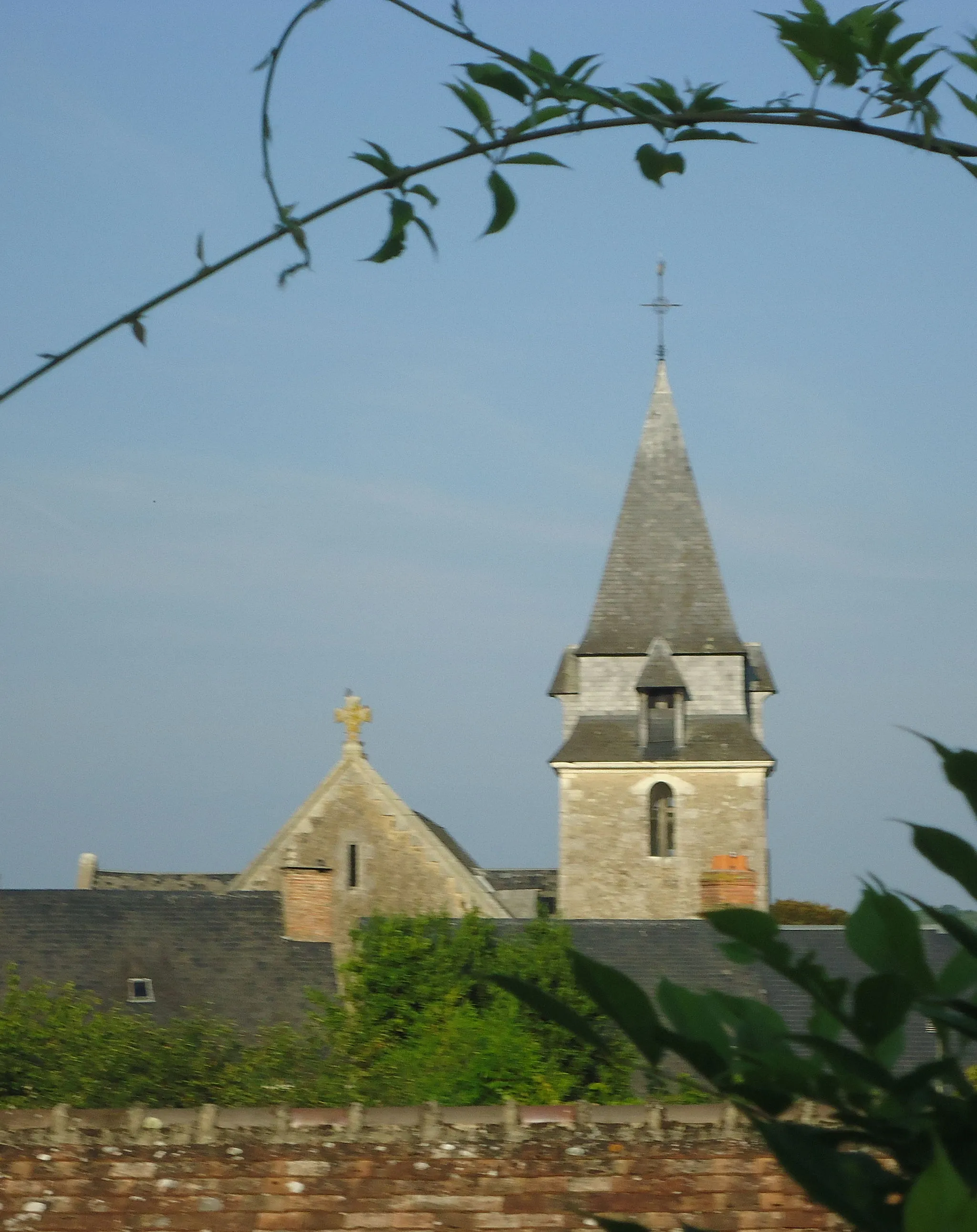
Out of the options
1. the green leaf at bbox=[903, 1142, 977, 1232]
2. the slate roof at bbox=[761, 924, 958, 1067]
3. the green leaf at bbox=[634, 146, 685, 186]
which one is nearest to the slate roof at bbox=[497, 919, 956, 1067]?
the slate roof at bbox=[761, 924, 958, 1067]

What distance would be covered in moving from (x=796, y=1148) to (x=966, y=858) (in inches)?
13.8

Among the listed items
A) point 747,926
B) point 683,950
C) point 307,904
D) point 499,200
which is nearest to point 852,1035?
point 747,926

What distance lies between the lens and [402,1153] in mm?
9812

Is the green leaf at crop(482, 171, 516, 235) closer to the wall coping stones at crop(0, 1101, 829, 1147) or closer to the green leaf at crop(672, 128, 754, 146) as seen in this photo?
the green leaf at crop(672, 128, 754, 146)

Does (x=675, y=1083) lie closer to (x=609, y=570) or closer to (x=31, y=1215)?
(x=31, y=1215)

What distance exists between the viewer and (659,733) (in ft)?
127

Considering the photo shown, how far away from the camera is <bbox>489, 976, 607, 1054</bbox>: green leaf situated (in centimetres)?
171

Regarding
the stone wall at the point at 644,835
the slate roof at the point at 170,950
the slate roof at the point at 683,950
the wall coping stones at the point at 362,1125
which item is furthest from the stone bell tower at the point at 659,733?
the wall coping stones at the point at 362,1125

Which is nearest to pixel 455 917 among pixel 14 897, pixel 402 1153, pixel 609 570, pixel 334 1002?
pixel 334 1002

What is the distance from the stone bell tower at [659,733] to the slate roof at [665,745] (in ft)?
0.12

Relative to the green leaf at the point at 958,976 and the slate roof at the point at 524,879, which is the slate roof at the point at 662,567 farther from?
the green leaf at the point at 958,976

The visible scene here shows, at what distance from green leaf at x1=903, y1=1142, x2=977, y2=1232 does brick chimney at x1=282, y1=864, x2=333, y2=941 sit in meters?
30.3

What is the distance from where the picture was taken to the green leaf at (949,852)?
178 cm

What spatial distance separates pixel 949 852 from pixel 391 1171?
8445 mm
